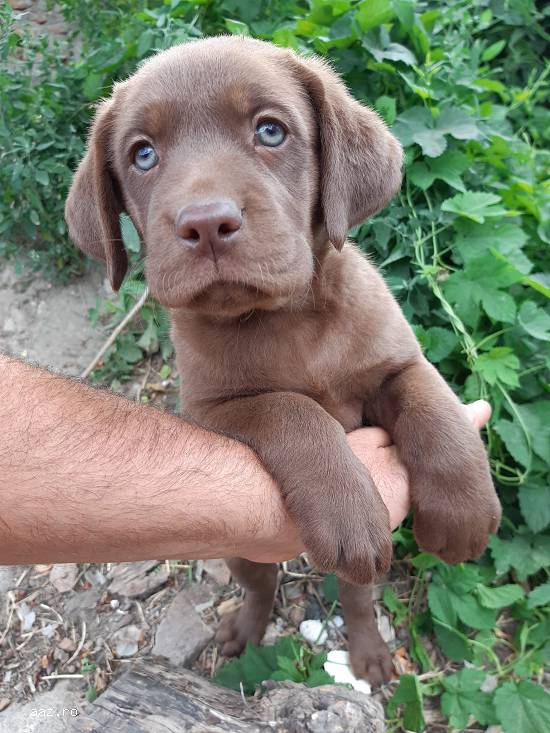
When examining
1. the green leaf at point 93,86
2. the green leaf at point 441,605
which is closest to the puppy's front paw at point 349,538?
the green leaf at point 441,605

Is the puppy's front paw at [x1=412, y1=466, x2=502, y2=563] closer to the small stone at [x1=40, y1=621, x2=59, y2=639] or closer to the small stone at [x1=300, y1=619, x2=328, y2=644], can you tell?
the small stone at [x1=300, y1=619, x2=328, y2=644]

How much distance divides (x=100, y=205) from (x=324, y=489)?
134 cm

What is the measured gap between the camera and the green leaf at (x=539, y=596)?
8.81 ft

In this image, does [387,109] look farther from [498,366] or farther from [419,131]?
[498,366]

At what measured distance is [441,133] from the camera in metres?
3.11

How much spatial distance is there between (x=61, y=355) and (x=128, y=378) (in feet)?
1.76

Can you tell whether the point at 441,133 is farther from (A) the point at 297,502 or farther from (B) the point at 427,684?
(B) the point at 427,684

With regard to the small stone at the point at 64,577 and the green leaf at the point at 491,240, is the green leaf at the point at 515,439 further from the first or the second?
the small stone at the point at 64,577

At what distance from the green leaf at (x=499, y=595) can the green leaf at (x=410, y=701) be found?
0.45 meters

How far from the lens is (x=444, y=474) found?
2023 millimetres

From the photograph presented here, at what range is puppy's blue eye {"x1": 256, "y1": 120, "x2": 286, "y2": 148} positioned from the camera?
6.64 ft

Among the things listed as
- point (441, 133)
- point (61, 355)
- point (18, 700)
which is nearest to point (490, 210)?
point (441, 133)

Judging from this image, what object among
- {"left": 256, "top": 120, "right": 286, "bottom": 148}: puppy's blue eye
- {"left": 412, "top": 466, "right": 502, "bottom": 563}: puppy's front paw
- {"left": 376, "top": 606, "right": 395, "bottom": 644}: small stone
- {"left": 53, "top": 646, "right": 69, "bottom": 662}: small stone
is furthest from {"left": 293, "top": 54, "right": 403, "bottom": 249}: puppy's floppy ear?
{"left": 53, "top": 646, "right": 69, "bottom": 662}: small stone

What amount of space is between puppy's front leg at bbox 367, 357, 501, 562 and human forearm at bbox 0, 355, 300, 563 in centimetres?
46
